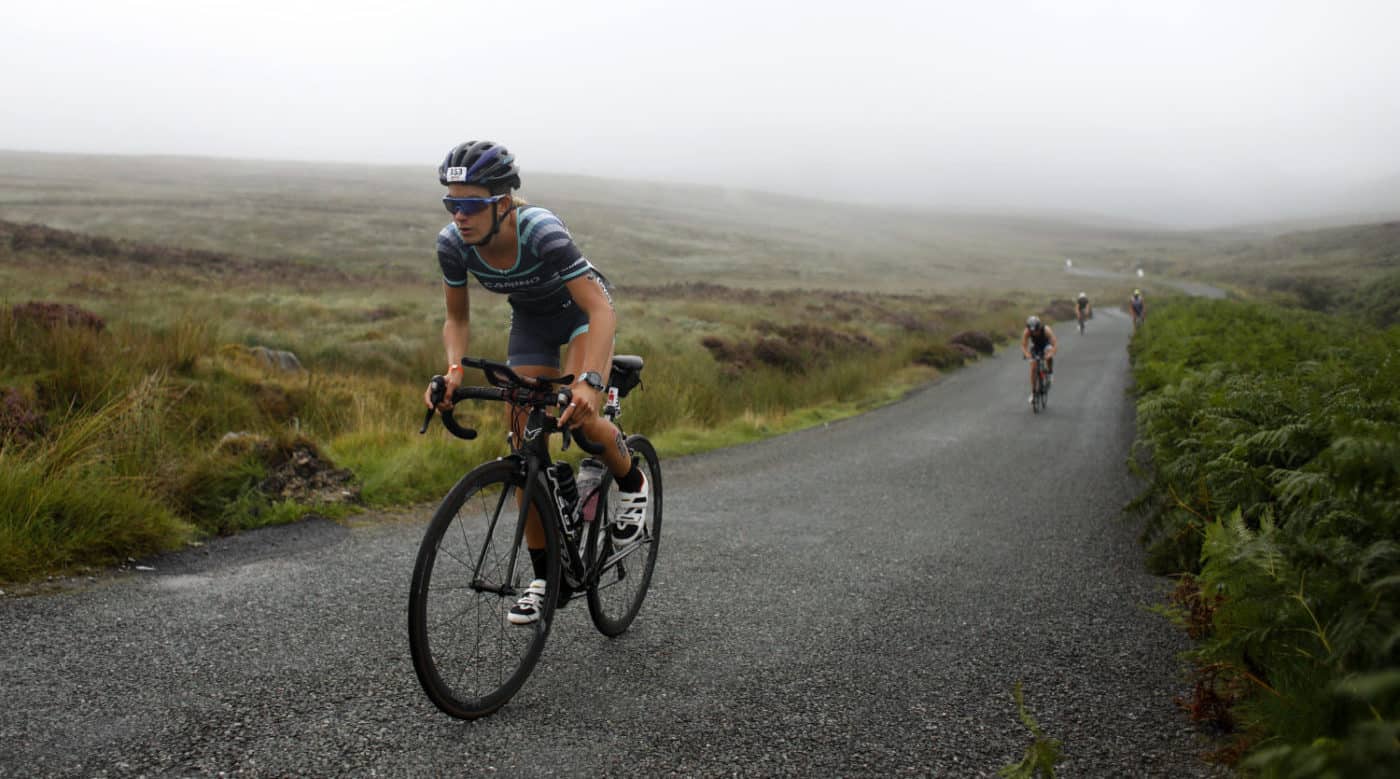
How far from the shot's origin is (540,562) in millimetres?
3965

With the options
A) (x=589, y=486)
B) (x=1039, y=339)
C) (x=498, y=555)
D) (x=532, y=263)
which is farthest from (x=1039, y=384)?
(x=498, y=555)

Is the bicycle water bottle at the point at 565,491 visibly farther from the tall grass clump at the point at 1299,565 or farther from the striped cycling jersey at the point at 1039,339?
the striped cycling jersey at the point at 1039,339

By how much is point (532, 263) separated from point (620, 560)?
1.56 metres

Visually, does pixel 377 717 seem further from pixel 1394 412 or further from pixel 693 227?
pixel 693 227

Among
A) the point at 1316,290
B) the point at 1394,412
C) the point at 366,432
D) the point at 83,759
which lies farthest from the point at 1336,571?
the point at 1316,290

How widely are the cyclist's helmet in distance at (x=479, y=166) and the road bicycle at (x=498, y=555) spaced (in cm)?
78

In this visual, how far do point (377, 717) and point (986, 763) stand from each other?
2.39 meters

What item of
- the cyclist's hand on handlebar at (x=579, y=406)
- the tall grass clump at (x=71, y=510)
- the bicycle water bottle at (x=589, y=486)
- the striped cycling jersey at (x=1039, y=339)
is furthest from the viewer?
the striped cycling jersey at (x=1039, y=339)

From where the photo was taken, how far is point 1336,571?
2.48m

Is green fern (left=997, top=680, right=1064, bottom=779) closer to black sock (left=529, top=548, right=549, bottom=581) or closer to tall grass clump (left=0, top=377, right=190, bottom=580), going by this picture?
black sock (left=529, top=548, right=549, bottom=581)

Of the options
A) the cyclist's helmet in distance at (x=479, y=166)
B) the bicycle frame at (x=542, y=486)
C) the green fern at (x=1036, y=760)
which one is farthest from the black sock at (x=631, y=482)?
the green fern at (x=1036, y=760)

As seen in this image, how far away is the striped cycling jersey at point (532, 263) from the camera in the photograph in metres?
3.94

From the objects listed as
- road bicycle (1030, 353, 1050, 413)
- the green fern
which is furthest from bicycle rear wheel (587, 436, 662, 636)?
road bicycle (1030, 353, 1050, 413)

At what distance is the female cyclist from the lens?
3.75 meters
